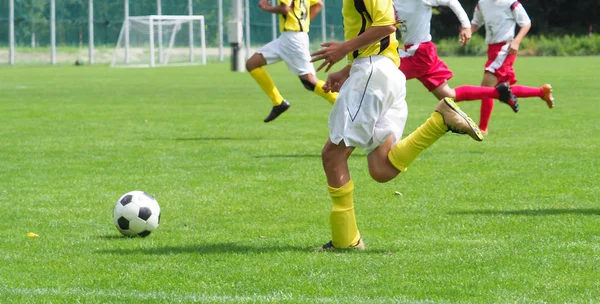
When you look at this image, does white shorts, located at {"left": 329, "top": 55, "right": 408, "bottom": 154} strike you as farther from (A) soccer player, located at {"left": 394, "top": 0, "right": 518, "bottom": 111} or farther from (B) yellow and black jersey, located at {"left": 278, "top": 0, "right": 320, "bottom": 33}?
(B) yellow and black jersey, located at {"left": 278, "top": 0, "right": 320, "bottom": 33}

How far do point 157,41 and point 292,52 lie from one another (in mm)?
36046

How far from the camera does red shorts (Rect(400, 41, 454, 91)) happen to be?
11.0 meters

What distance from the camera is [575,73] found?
104 feet

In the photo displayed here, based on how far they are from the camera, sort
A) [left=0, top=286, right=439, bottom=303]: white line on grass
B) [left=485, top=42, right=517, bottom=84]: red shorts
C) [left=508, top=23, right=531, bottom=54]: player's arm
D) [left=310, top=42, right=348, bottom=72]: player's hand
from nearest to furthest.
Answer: [left=0, top=286, right=439, bottom=303]: white line on grass
[left=310, top=42, right=348, bottom=72]: player's hand
[left=508, top=23, right=531, bottom=54]: player's arm
[left=485, top=42, right=517, bottom=84]: red shorts

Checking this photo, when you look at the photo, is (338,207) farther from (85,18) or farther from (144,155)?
(85,18)

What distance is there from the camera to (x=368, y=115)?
233 inches

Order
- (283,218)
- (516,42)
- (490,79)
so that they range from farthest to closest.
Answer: (490,79) < (516,42) < (283,218)

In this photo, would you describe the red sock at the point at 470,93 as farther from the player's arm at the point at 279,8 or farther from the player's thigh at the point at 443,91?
the player's arm at the point at 279,8

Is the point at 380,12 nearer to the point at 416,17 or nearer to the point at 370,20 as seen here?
the point at 370,20

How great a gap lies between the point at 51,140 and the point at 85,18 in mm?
39617

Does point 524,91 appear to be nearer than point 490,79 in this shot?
Yes

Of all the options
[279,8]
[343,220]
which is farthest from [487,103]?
[343,220]

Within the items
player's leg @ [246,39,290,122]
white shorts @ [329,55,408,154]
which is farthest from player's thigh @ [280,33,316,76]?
white shorts @ [329,55,408,154]

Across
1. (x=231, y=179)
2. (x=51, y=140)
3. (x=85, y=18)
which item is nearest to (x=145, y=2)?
(x=85, y=18)
